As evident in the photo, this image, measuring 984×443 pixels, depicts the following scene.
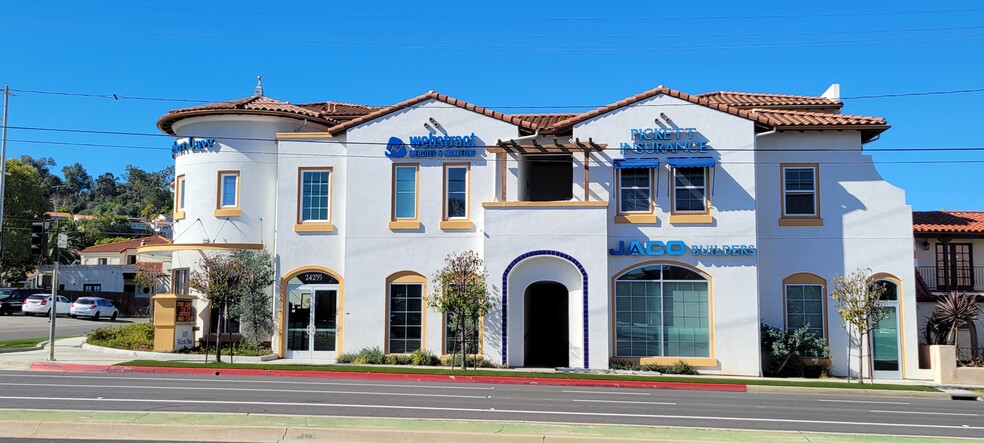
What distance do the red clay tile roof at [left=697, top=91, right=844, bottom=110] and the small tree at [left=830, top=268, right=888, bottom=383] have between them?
20.9 feet

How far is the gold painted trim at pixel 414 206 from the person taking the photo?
27.2m

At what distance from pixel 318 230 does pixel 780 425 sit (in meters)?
17.7

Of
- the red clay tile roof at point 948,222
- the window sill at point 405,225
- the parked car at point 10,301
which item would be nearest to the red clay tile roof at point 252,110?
the window sill at point 405,225

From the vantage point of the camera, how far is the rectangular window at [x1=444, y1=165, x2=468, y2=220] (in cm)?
2728

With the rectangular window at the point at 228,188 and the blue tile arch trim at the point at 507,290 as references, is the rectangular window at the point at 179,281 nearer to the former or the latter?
the rectangular window at the point at 228,188

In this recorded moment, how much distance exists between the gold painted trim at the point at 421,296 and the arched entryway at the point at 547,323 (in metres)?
3.47

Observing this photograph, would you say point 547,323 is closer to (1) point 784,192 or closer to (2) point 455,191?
(2) point 455,191

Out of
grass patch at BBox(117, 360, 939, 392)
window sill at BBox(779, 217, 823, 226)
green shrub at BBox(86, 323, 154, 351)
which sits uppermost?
window sill at BBox(779, 217, 823, 226)

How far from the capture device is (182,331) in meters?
28.4

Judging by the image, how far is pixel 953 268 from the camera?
3134 cm

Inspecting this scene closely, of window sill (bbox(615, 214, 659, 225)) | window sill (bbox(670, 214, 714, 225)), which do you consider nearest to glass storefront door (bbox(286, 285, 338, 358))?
window sill (bbox(615, 214, 659, 225))

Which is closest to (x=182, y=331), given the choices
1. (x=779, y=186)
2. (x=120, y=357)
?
(x=120, y=357)

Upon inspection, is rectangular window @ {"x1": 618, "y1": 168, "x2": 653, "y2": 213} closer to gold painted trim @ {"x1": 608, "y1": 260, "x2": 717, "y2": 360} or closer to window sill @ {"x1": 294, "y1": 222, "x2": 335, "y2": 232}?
gold painted trim @ {"x1": 608, "y1": 260, "x2": 717, "y2": 360}

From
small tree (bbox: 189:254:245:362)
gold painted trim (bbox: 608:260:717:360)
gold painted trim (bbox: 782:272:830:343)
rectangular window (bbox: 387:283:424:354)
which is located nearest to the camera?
small tree (bbox: 189:254:245:362)
